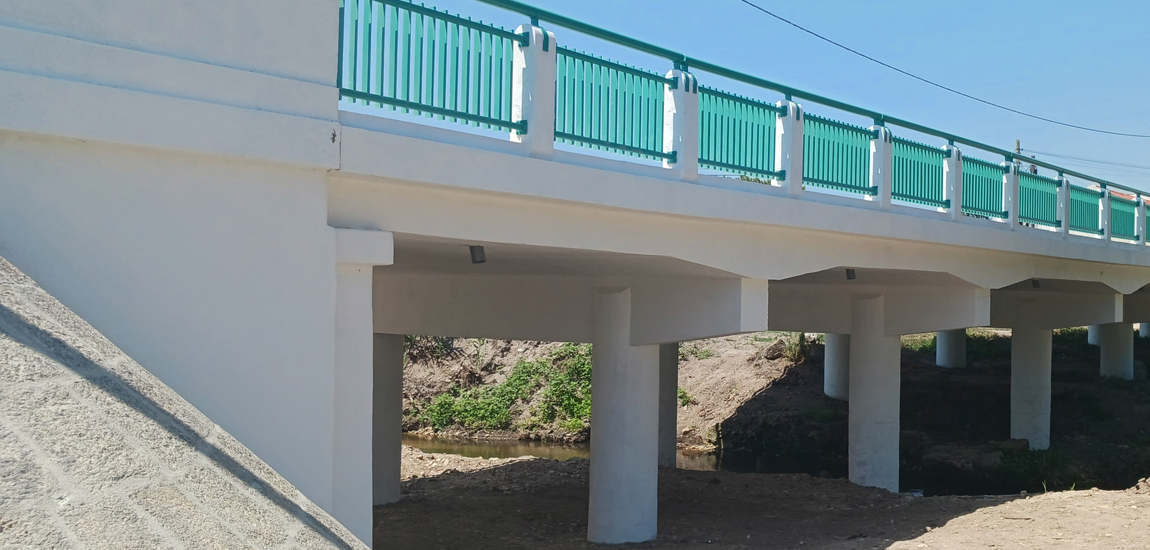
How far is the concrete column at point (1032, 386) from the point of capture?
23.0 metres

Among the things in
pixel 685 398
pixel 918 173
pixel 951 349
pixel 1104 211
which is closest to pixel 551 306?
pixel 918 173

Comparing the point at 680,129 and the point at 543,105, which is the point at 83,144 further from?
the point at 680,129

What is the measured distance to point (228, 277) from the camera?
18.2 ft

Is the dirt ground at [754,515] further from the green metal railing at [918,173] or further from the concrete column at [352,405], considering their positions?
the concrete column at [352,405]

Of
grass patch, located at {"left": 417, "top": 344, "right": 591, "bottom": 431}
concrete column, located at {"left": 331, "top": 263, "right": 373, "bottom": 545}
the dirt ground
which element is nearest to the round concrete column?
the dirt ground

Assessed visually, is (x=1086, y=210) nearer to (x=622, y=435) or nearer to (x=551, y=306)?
(x=551, y=306)

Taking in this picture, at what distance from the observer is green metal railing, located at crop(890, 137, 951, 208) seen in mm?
12242

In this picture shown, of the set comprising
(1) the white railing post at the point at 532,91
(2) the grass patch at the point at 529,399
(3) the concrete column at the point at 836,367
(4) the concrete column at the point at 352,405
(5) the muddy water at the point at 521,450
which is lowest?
(5) the muddy water at the point at 521,450

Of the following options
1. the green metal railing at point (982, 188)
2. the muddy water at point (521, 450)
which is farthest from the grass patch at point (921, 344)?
the green metal railing at point (982, 188)

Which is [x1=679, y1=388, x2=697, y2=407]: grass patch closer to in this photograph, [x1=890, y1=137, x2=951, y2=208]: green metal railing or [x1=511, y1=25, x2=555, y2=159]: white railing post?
[x1=890, y1=137, x2=951, y2=208]: green metal railing

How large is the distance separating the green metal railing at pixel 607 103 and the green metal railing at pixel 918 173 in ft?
15.0

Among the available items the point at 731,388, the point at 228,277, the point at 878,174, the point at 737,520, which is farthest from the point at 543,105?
the point at 731,388

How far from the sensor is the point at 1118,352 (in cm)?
2989

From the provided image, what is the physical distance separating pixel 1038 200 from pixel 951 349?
59.1ft
